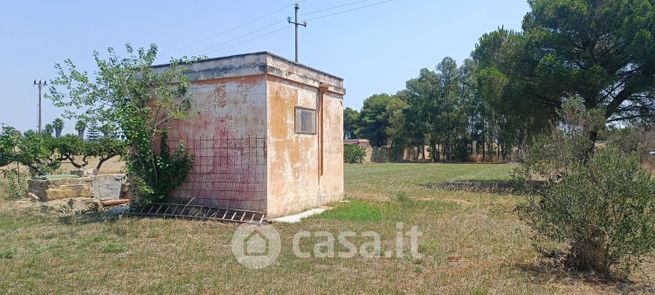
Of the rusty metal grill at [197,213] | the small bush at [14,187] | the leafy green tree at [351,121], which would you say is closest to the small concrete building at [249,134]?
the rusty metal grill at [197,213]

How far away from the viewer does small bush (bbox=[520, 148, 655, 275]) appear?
5.59 m

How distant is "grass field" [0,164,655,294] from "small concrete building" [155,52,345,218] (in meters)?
1.24

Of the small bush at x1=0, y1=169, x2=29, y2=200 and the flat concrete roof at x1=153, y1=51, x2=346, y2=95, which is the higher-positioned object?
the flat concrete roof at x1=153, y1=51, x2=346, y2=95

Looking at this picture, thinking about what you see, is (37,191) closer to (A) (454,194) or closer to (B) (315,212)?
→ (B) (315,212)

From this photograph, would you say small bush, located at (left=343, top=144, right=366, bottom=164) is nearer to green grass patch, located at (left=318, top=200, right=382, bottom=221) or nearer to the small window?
green grass patch, located at (left=318, top=200, right=382, bottom=221)

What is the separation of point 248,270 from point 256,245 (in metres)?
Result: 1.53

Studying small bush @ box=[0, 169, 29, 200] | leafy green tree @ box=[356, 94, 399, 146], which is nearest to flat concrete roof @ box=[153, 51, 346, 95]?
small bush @ box=[0, 169, 29, 200]

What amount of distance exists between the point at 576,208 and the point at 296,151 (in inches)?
280

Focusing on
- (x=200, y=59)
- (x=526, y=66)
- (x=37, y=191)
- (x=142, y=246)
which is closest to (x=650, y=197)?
(x=142, y=246)

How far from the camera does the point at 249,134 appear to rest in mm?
10719

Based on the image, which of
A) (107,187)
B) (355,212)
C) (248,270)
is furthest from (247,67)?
(107,187)

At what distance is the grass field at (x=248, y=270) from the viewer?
560 centimetres

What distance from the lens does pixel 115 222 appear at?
10.0 m

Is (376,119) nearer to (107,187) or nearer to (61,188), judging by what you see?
(107,187)
